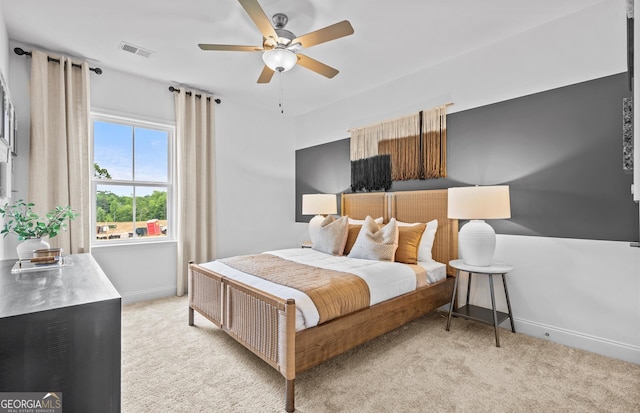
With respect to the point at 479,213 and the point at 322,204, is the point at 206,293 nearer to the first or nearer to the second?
the point at 322,204

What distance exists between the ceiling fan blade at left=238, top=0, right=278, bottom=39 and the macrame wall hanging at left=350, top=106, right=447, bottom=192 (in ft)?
6.50

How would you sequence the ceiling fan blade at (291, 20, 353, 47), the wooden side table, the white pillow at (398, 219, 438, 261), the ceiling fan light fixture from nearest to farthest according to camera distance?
the ceiling fan blade at (291, 20, 353, 47), the ceiling fan light fixture, the wooden side table, the white pillow at (398, 219, 438, 261)

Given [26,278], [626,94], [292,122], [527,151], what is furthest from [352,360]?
[292,122]

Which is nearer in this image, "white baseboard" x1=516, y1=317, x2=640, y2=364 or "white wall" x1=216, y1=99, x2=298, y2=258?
"white baseboard" x1=516, y1=317, x2=640, y2=364

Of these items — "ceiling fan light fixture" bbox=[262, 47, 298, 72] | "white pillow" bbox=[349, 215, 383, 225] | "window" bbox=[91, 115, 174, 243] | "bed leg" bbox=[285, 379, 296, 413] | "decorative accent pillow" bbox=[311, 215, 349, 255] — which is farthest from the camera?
"white pillow" bbox=[349, 215, 383, 225]

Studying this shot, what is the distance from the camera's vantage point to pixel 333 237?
11.5 feet

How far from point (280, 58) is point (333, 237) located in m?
1.90

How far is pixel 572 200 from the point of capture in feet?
8.46

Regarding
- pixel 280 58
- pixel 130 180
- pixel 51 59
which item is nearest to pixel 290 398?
pixel 280 58

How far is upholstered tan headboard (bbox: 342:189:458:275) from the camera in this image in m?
3.34

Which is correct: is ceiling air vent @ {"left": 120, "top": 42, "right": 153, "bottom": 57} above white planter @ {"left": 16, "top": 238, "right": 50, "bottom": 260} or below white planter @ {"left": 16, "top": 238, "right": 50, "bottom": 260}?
above

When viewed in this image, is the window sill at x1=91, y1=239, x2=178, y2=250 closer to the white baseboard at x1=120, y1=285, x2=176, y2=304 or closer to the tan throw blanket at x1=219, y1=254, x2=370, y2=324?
the white baseboard at x1=120, y1=285, x2=176, y2=304

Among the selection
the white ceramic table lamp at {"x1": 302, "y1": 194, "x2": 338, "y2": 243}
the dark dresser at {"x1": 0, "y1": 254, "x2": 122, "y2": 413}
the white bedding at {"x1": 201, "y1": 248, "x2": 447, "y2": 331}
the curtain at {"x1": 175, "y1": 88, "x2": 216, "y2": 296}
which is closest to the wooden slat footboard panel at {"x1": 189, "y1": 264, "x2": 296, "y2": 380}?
the white bedding at {"x1": 201, "y1": 248, "x2": 447, "y2": 331}

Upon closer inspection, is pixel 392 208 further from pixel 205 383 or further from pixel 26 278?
pixel 26 278
